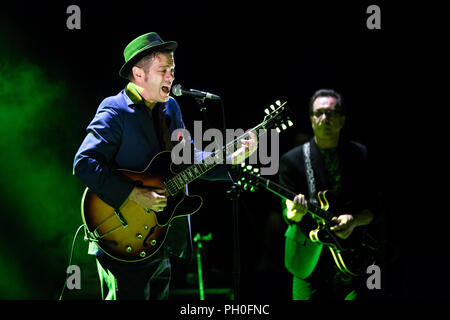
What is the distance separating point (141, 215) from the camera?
8.47 ft

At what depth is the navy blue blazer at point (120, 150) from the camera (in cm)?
244

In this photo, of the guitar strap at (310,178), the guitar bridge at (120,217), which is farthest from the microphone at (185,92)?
the guitar strap at (310,178)

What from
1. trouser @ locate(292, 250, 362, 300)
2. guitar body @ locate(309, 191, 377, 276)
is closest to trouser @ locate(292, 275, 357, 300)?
trouser @ locate(292, 250, 362, 300)

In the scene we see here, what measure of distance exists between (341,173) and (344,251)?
25.2 inches

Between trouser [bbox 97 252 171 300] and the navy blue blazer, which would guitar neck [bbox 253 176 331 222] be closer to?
the navy blue blazer

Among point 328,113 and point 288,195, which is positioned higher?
point 328,113

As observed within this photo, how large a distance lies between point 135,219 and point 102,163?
39 centimetres

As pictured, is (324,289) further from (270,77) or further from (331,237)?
(270,77)

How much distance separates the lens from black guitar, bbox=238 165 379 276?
131 inches

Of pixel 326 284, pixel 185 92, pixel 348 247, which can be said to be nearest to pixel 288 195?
pixel 348 247

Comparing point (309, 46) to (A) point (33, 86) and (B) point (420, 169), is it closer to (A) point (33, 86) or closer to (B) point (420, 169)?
(B) point (420, 169)

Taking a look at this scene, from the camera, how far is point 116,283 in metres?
2.53

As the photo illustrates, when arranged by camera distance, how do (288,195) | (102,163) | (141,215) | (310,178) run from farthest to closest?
(310,178) < (288,195) < (141,215) < (102,163)
